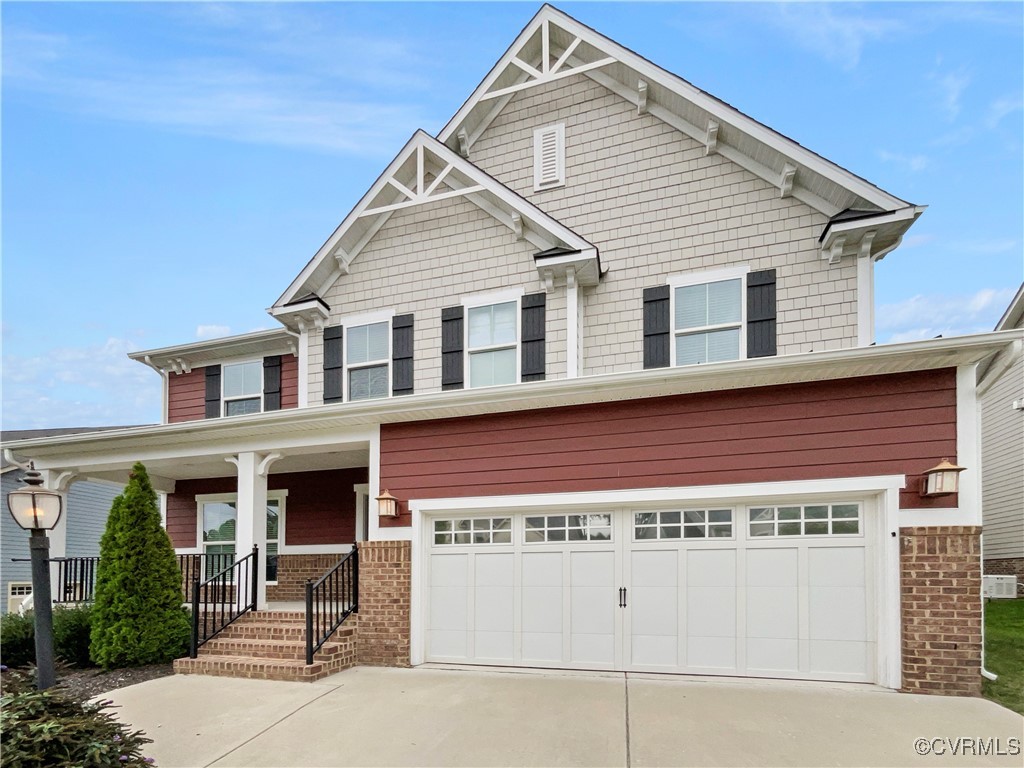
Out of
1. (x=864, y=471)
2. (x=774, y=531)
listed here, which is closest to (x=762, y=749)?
(x=774, y=531)

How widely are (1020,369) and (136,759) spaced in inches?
611

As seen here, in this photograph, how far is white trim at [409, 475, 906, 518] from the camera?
5.99 metres

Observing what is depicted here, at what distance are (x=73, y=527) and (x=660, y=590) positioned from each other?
17613 millimetres

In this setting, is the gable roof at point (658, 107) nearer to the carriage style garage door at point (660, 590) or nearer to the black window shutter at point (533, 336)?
the black window shutter at point (533, 336)

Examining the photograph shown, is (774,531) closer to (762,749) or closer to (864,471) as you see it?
(864,471)

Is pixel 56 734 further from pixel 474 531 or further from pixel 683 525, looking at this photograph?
pixel 683 525

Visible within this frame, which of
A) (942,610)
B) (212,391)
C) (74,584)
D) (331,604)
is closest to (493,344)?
(331,604)

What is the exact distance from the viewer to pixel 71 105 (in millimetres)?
→ 10992

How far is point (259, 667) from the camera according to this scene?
273 inches

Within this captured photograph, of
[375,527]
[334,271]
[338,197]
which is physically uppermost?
[338,197]

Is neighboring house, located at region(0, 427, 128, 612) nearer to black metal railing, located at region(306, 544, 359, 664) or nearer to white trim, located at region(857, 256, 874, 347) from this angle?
black metal railing, located at region(306, 544, 359, 664)

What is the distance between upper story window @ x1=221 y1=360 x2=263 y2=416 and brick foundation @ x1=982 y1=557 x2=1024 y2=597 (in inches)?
599

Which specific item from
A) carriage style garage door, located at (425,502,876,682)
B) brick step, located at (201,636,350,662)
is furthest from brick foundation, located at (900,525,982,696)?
brick step, located at (201,636,350,662)

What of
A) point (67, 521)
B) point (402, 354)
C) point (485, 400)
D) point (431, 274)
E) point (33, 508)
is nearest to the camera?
point (33, 508)
